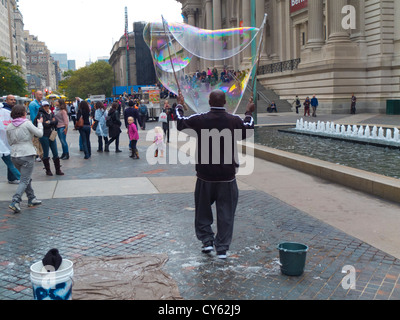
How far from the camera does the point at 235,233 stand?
6500 millimetres

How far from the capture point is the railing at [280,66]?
41138mm

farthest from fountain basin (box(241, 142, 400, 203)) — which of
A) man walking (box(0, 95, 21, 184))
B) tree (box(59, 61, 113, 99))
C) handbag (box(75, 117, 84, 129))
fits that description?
tree (box(59, 61, 113, 99))

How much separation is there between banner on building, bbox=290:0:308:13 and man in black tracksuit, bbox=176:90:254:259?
39.6 m

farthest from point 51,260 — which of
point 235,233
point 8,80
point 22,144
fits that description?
point 8,80

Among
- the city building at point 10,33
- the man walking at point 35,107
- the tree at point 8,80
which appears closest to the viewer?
the man walking at point 35,107

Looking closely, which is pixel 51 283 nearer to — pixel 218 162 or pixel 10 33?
pixel 218 162

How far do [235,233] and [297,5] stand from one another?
4079 centimetres

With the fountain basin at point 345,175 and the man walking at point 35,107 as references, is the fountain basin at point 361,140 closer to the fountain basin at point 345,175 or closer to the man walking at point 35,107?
the fountain basin at point 345,175

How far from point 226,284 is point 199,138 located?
176 cm

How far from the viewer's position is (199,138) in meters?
5.59

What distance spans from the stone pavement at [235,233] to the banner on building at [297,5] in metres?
35.1

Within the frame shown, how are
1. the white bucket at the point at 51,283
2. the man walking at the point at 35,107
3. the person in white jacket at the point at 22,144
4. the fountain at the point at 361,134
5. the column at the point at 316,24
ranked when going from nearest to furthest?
the white bucket at the point at 51,283
the person in white jacket at the point at 22,144
the man walking at the point at 35,107
the fountain at the point at 361,134
the column at the point at 316,24

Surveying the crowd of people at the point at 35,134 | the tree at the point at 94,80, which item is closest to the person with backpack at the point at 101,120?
the crowd of people at the point at 35,134
